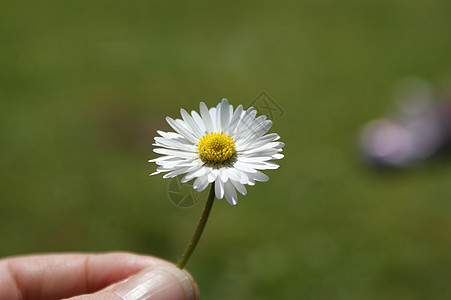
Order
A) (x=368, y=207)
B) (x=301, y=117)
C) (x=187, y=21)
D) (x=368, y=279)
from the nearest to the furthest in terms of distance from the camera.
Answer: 1. (x=368, y=279)
2. (x=368, y=207)
3. (x=301, y=117)
4. (x=187, y=21)

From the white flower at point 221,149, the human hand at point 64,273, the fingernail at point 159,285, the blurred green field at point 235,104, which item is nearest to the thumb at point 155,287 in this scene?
the fingernail at point 159,285

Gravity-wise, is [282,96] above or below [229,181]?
above

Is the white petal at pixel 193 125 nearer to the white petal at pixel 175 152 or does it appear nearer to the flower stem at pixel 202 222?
the white petal at pixel 175 152

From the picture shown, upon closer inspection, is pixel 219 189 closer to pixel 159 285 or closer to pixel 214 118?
pixel 214 118

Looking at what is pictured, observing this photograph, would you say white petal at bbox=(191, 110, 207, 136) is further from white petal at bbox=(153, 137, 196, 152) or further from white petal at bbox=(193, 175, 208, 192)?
white petal at bbox=(193, 175, 208, 192)

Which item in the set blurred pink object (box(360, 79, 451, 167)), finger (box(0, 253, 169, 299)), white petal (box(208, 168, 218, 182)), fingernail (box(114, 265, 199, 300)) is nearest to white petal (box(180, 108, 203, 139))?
white petal (box(208, 168, 218, 182))

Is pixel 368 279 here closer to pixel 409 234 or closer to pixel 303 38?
pixel 409 234

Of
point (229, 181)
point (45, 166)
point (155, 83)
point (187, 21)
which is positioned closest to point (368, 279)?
point (229, 181)
